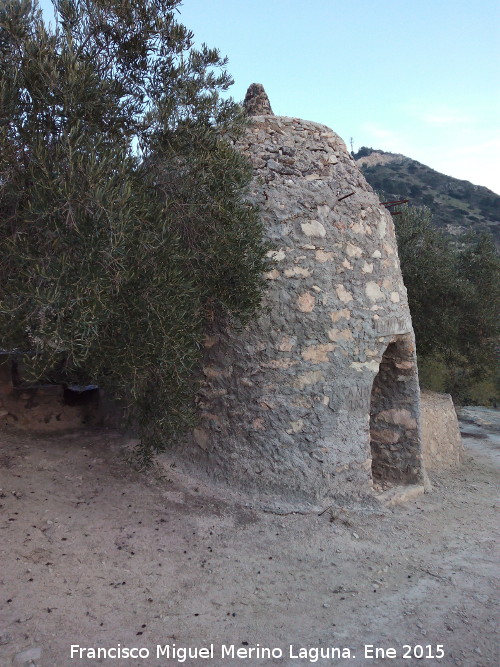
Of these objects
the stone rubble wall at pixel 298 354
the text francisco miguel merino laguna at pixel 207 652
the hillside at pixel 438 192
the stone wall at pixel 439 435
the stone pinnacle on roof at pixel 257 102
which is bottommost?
the text francisco miguel merino laguna at pixel 207 652

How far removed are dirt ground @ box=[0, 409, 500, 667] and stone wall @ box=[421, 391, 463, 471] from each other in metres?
1.99

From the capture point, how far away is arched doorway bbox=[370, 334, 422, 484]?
265 inches

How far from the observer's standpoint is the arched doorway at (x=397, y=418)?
674 centimetres

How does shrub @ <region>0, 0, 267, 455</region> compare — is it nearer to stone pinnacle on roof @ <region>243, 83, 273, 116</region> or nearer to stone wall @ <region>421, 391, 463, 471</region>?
stone pinnacle on roof @ <region>243, 83, 273, 116</region>

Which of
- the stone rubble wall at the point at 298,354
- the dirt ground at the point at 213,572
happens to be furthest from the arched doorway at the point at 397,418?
the stone rubble wall at the point at 298,354

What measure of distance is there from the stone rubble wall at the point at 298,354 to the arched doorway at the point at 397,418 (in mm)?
854

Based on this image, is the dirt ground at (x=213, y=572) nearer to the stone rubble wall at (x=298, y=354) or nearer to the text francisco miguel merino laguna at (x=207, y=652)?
the text francisco miguel merino laguna at (x=207, y=652)

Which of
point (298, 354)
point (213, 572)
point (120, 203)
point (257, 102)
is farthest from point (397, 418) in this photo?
point (120, 203)

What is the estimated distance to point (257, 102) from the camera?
6414 mm

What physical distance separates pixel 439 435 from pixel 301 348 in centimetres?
402

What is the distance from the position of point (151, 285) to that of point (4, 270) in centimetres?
101

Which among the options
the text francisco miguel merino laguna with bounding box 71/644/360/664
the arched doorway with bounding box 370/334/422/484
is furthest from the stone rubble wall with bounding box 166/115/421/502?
the text francisco miguel merino laguna with bounding box 71/644/360/664

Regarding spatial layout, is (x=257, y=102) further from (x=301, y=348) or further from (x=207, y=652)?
(x=207, y=652)

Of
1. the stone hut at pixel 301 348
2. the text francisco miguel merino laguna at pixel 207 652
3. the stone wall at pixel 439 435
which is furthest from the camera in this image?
the stone wall at pixel 439 435
